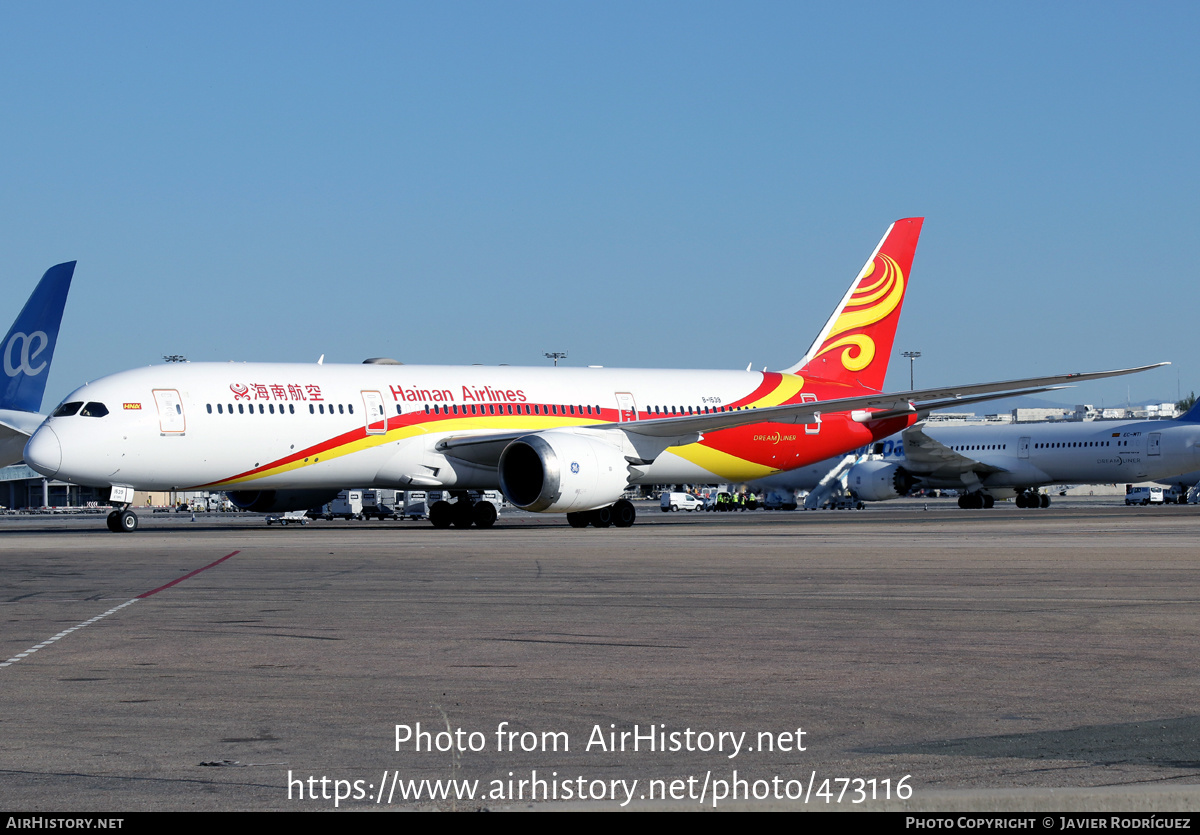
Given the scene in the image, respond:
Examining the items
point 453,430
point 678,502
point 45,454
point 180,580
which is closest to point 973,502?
point 678,502

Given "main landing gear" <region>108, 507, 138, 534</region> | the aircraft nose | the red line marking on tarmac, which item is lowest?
the red line marking on tarmac

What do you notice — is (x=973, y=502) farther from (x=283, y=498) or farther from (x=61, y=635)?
(x=61, y=635)

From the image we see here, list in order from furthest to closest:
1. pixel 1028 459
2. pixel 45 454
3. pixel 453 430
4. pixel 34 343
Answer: pixel 1028 459 < pixel 34 343 < pixel 453 430 < pixel 45 454

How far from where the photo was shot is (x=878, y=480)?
61781mm

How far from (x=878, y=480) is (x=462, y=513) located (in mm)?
33455

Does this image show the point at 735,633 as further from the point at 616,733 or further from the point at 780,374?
the point at 780,374

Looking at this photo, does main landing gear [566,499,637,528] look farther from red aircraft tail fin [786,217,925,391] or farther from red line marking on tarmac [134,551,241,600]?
red line marking on tarmac [134,551,241,600]

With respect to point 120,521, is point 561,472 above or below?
above

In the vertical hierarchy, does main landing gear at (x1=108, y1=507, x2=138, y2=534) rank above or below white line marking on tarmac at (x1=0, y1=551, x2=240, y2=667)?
above

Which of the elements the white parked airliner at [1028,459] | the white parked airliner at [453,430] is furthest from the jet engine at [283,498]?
the white parked airliner at [1028,459]

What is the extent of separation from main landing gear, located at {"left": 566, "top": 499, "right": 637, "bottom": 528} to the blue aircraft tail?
2158 cm

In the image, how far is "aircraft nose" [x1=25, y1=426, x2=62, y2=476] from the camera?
86.1 feet

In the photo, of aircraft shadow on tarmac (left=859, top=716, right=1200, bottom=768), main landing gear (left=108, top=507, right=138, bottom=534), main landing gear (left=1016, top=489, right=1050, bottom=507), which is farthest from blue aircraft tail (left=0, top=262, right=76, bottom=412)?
aircraft shadow on tarmac (left=859, top=716, right=1200, bottom=768)

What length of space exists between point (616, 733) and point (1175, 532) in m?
22.4
